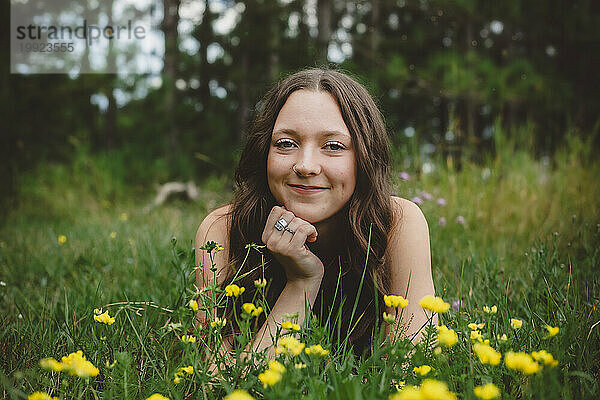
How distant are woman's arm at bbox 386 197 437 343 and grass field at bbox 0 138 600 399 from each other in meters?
0.11

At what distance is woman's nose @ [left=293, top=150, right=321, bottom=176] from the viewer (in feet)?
5.04

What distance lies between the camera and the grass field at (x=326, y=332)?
112 cm

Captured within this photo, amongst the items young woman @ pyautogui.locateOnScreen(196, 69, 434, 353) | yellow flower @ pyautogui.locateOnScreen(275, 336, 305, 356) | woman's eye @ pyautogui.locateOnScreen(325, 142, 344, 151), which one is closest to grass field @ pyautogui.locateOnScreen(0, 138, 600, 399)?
yellow flower @ pyautogui.locateOnScreen(275, 336, 305, 356)

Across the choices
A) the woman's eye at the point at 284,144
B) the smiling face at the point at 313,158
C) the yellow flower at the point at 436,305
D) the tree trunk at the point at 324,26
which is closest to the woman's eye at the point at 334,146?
the smiling face at the point at 313,158

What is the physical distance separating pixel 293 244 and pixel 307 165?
244 millimetres

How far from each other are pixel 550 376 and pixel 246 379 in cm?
65

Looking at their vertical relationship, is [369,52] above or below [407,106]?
above

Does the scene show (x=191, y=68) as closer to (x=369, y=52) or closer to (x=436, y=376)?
(x=369, y=52)

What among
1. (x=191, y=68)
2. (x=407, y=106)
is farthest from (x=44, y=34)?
(x=407, y=106)

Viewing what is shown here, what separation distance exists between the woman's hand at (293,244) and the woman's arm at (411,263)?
0.90 feet

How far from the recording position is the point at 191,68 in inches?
328

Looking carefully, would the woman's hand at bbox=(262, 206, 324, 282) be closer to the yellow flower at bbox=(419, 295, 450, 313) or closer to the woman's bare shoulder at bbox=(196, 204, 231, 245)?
the woman's bare shoulder at bbox=(196, 204, 231, 245)

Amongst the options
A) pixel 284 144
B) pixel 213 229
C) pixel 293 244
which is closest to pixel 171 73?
pixel 213 229

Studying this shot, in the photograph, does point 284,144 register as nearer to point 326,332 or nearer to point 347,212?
point 347,212
